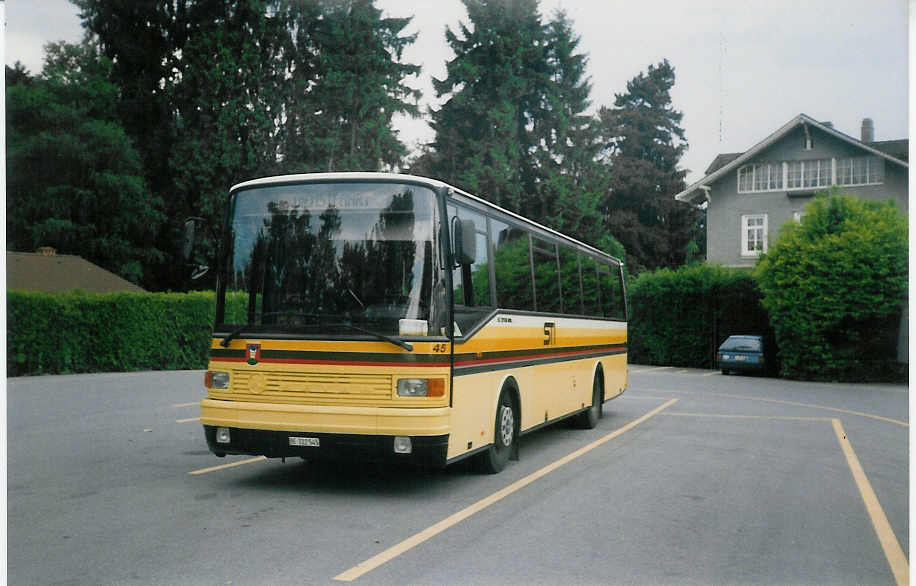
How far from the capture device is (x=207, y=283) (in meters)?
39.8

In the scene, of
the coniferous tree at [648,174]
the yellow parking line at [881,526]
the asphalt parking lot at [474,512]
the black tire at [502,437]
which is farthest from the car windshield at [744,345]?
the coniferous tree at [648,174]

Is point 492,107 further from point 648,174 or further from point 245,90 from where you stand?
point 648,174

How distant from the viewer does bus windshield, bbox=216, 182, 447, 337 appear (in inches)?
309

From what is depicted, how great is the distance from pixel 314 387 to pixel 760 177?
3586cm

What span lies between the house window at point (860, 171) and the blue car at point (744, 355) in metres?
9.61

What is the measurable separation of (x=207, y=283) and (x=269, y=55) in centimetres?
1023

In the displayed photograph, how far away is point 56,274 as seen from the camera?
34.7 meters

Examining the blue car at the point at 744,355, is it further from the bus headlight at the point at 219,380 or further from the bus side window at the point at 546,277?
the bus headlight at the point at 219,380

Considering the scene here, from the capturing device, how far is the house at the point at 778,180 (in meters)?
35.4

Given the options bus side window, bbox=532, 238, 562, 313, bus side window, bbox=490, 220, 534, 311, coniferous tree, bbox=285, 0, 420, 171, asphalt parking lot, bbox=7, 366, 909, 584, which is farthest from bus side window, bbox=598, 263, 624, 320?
coniferous tree, bbox=285, 0, 420, 171

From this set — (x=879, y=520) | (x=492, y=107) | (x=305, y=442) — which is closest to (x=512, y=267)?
(x=305, y=442)

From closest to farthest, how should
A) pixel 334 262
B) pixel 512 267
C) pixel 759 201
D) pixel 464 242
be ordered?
1. pixel 464 242
2. pixel 334 262
3. pixel 512 267
4. pixel 759 201

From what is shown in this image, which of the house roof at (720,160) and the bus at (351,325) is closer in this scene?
the bus at (351,325)

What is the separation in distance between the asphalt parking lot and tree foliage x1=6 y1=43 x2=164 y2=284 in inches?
1133
